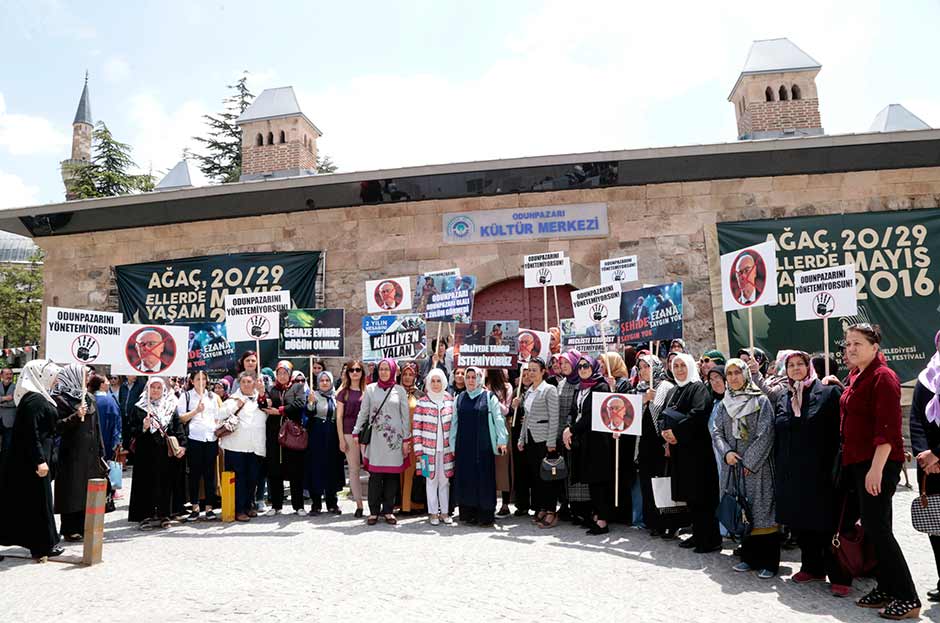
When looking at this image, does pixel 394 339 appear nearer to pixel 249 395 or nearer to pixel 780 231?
pixel 249 395

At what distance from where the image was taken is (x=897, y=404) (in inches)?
147

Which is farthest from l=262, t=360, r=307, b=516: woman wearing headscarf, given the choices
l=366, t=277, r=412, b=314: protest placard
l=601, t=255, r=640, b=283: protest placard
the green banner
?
the green banner

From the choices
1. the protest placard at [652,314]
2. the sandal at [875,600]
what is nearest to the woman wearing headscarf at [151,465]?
the protest placard at [652,314]

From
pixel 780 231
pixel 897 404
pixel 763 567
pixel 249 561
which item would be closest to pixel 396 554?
pixel 249 561

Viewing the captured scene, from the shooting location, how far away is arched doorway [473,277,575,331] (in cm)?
1146

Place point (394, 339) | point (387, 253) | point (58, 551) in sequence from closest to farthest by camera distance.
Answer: point (58, 551)
point (394, 339)
point (387, 253)

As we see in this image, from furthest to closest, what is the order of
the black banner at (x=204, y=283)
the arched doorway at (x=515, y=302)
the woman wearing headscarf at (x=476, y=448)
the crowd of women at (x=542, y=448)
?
the black banner at (x=204, y=283) → the arched doorway at (x=515, y=302) → the woman wearing headscarf at (x=476, y=448) → the crowd of women at (x=542, y=448)

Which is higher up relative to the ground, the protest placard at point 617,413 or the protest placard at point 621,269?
the protest placard at point 621,269

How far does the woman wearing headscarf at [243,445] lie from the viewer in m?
6.99

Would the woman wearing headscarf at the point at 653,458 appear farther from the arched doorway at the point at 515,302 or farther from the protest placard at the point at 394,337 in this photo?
the arched doorway at the point at 515,302

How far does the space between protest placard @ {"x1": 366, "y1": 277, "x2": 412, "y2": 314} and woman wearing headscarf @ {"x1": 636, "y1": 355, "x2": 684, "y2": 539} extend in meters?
3.95

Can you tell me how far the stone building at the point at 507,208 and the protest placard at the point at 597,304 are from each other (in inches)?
134

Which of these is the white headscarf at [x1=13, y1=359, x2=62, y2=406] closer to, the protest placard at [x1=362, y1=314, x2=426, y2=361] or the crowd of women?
the crowd of women

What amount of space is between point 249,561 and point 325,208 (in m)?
8.18
